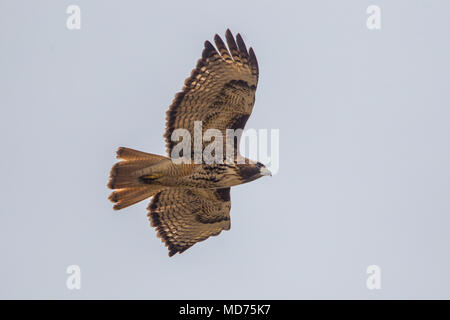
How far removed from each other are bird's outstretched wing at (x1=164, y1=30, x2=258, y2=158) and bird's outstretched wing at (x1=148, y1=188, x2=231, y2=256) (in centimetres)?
113

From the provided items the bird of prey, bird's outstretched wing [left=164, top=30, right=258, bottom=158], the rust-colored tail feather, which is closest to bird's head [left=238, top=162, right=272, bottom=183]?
the bird of prey

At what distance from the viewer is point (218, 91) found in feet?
30.6

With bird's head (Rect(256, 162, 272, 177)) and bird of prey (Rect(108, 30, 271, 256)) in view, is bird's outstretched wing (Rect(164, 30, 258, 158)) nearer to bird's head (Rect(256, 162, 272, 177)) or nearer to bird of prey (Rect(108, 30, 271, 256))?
bird of prey (Rect(108, 30, 271, 256))

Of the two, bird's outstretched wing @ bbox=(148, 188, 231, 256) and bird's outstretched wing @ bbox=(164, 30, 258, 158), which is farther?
bird's outstretched wing @ bbox=(148, 188, 231, 256)

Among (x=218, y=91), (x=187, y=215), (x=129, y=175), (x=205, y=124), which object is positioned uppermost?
(x=218, y=91)

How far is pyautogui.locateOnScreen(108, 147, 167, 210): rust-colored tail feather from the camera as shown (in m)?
9.27

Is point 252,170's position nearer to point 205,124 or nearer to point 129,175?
point 205,124

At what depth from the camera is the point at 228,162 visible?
9508 millimetres

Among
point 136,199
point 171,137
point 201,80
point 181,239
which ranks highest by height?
point 201,80

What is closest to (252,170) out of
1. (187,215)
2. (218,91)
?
(218,91)

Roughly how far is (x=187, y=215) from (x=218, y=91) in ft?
6.91
